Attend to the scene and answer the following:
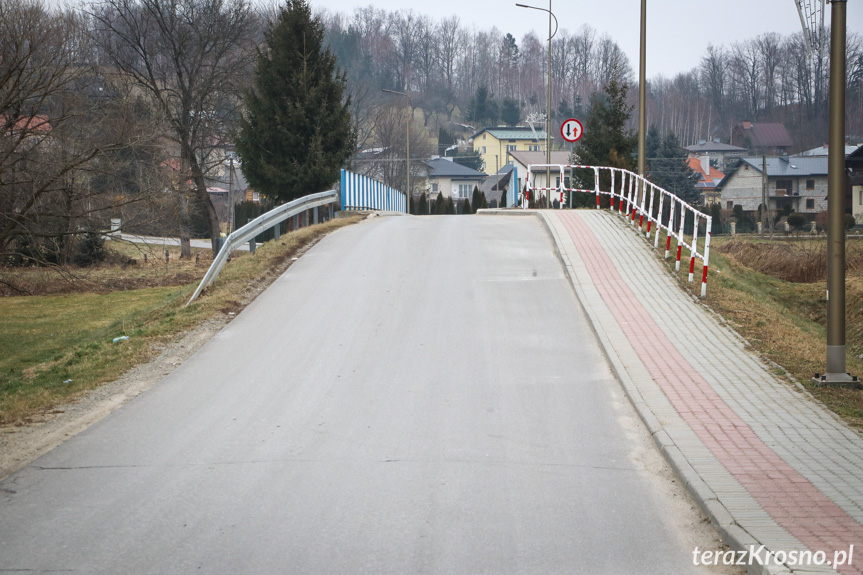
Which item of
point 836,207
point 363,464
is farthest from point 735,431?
point 836,207

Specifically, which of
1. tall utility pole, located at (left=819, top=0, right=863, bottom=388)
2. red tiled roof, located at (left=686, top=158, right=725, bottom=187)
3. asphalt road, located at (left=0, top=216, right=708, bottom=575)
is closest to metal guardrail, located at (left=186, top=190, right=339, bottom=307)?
asphalt road, located at (left=0, top=216, right=708, bottom=575)

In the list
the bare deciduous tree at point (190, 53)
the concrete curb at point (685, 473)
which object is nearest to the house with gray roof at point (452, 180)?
the bare deciduous tree at point (190, 53)

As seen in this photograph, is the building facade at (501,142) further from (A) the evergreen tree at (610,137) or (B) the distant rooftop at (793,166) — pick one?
(A) the evergreen tree at (610,137)

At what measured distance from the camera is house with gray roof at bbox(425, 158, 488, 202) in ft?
347

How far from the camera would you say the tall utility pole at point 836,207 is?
9555mm

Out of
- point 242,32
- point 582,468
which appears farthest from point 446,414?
point 242,32

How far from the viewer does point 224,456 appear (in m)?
7.03

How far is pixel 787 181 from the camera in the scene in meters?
83.0

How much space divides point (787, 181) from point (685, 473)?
8422cm

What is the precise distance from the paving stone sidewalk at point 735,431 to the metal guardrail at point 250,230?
6.23 metres

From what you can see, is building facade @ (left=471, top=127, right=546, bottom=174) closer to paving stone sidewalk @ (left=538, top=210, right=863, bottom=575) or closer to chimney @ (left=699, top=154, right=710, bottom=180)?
chimney @ (left=699, top=154, right=710, bottom=180)

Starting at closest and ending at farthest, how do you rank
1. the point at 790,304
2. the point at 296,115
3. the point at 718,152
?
the point at 790,304 < the point at 296,115 < the point at 718,152

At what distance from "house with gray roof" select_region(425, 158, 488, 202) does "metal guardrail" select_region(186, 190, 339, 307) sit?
82.8 metres

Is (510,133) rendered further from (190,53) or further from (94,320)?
(94,320)
